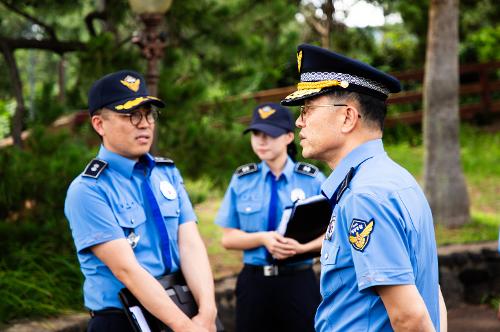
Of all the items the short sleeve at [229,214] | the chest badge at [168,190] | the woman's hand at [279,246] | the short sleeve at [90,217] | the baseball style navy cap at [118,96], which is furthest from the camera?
the short sleeve at [229,214]

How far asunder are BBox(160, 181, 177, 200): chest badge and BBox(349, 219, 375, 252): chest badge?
4.66ft

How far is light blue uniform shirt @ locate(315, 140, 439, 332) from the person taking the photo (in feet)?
6.81

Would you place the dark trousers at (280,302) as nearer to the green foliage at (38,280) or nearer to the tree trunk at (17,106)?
the green foliage at (38,280)

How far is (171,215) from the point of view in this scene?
3.36 m

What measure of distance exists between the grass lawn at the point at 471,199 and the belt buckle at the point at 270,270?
2.21m

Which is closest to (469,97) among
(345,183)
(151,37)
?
(151,37)

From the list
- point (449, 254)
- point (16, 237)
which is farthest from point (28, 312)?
point (449, 254)

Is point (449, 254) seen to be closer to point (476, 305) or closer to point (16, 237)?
point (476, 305)

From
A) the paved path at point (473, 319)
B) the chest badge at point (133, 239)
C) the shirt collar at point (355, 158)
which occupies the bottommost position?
the paved path at point (473, 319)

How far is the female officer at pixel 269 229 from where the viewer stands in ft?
14.3

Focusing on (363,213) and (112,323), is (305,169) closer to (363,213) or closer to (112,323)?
(112,323)

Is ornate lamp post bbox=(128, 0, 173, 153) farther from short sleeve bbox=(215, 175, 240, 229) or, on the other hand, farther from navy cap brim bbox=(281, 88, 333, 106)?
navy cap brim bbox=(281, 88, 333, 106)

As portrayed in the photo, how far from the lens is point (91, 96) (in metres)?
3.36

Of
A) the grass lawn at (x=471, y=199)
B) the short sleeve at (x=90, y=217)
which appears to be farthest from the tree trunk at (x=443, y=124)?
the short sleeve at (x=90, y=217)
